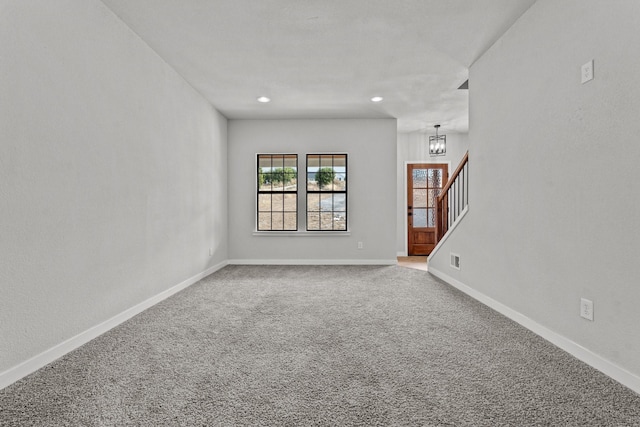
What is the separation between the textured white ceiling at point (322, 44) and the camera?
2596mm

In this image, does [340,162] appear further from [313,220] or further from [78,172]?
[78,172]

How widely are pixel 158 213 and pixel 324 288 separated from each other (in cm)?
201

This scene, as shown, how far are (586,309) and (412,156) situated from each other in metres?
5.28

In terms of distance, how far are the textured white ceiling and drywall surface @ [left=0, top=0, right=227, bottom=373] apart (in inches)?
16.1

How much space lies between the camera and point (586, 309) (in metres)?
2.01

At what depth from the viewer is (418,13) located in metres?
2.66

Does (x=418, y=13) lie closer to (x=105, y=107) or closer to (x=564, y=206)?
(x=564, y=206)

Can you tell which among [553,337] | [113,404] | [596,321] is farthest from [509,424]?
[113,404]

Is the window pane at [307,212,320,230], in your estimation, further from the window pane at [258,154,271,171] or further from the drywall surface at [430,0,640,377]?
the drywall surface at [430,0,640,377]

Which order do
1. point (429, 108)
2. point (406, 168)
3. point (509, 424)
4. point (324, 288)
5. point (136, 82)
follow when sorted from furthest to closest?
point (406, 168)
point (429, 108)
point (324, 288)
point (136, 82)
point (509, 424)

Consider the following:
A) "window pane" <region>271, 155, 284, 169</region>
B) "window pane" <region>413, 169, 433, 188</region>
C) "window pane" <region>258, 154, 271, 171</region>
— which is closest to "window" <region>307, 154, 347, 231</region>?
"window pane" <region>271, 155, 284, 169</region>

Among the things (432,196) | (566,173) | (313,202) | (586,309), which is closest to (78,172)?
(566,173)

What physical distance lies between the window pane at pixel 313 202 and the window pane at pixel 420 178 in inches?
95.7

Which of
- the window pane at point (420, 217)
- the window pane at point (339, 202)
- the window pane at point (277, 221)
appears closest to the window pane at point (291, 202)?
the window pane at point (277, 221)
